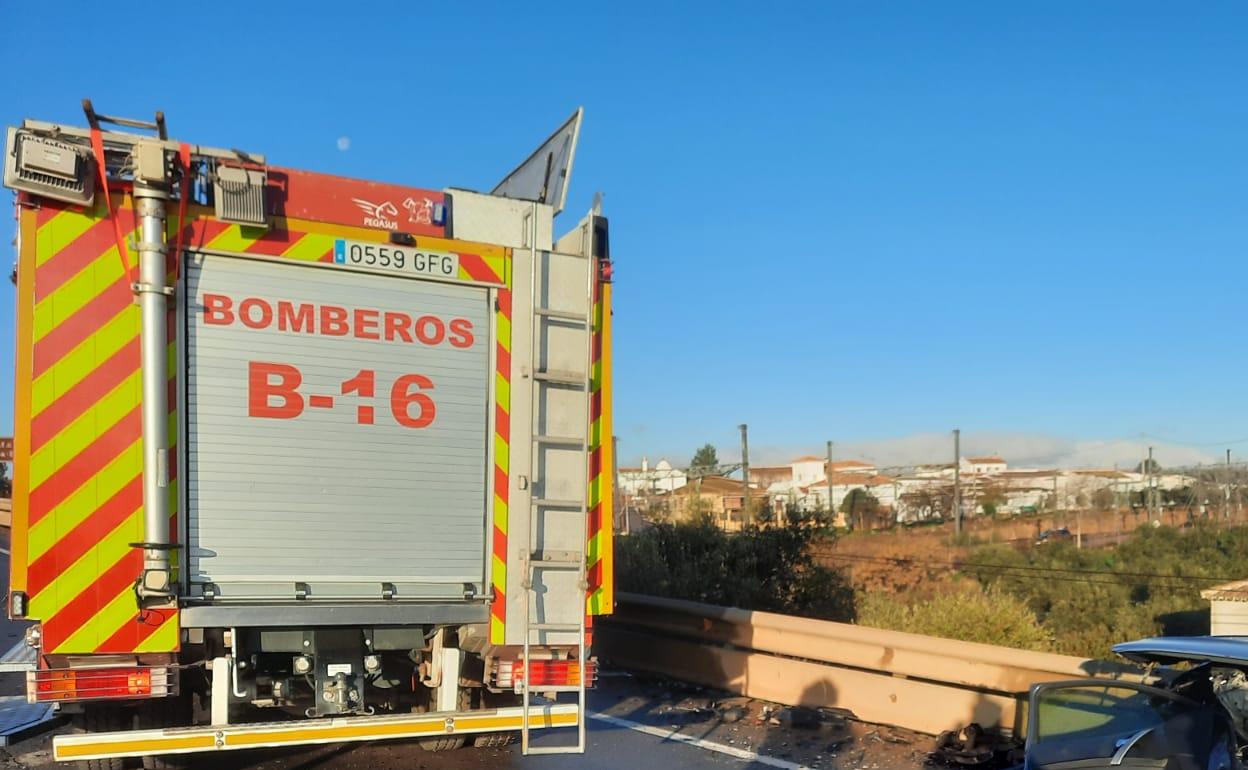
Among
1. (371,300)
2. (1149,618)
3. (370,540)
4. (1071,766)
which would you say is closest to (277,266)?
(371,300)

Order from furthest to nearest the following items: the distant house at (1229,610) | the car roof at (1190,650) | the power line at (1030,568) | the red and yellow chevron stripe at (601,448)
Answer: the power line at (1030,568)
the distant house at (1229,610)
the red and yellow chevron stripe at (601,448)
the car roof at (1190,650)

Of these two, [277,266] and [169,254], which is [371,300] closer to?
[277,266]

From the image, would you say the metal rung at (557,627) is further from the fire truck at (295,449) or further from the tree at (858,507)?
the tree at (858,507)

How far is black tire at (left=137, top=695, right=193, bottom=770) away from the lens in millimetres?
5785

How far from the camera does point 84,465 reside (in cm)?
508

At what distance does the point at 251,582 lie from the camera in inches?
213

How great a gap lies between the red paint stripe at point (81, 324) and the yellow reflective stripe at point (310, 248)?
80 cm

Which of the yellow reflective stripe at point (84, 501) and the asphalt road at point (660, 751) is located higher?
the yellow reflective stripe at point (84, 501)

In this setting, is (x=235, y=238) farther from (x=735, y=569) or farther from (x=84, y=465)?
(x=735, y=569)

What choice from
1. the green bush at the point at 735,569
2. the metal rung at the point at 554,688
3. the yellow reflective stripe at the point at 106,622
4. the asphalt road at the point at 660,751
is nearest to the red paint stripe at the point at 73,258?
the yellow reflective stripe at the point at 106,622

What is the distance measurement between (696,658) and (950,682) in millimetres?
2580

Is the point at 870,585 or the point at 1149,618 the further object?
the point at 870,585

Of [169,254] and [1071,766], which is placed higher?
[169,254]

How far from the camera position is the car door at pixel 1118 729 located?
363 centimetres
